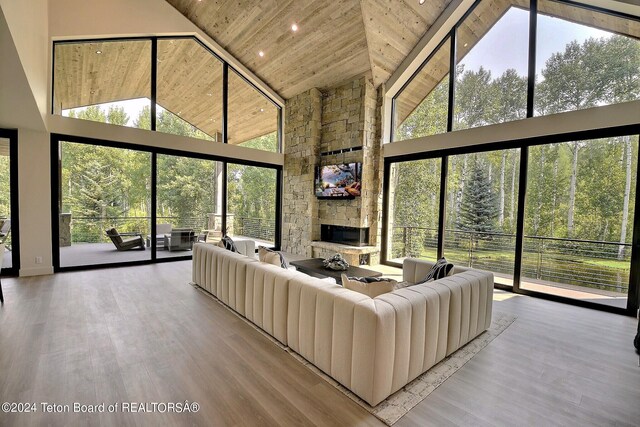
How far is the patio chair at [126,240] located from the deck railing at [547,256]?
6297 mm

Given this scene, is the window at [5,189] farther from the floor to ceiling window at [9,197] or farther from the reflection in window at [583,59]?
the reflection in window at [583,59]

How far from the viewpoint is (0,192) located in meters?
4.64

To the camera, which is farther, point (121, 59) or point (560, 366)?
point (121, 59)

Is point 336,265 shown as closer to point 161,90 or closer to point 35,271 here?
point 35,271

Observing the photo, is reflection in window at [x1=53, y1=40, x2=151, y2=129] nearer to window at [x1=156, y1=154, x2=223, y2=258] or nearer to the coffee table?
window at [x1=156, y1=154, x2=223, y2=258]

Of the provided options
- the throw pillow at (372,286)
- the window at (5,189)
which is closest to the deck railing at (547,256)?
the throw pillow at (372,286)

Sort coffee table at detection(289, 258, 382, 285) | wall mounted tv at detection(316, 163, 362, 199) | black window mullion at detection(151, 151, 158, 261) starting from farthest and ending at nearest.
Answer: wall mounted tv at detection(316, 163, 362, 199) → black window mullion at detection(151, 151, 158, 261) → coffee table at detection(289, 258, 382, 285)

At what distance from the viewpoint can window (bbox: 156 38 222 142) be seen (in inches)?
239

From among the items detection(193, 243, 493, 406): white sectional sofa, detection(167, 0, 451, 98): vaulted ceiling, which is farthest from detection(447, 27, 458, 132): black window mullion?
detection(193, 243, 493, 406): white sectional sofa

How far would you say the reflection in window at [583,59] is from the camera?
383cm

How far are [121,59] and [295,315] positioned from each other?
6.51 meters

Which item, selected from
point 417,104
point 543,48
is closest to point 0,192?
point 417,104

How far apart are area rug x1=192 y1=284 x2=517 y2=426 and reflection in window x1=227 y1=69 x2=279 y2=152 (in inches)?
214

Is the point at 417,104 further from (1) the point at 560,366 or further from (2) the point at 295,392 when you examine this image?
(2) the point at 295,392
